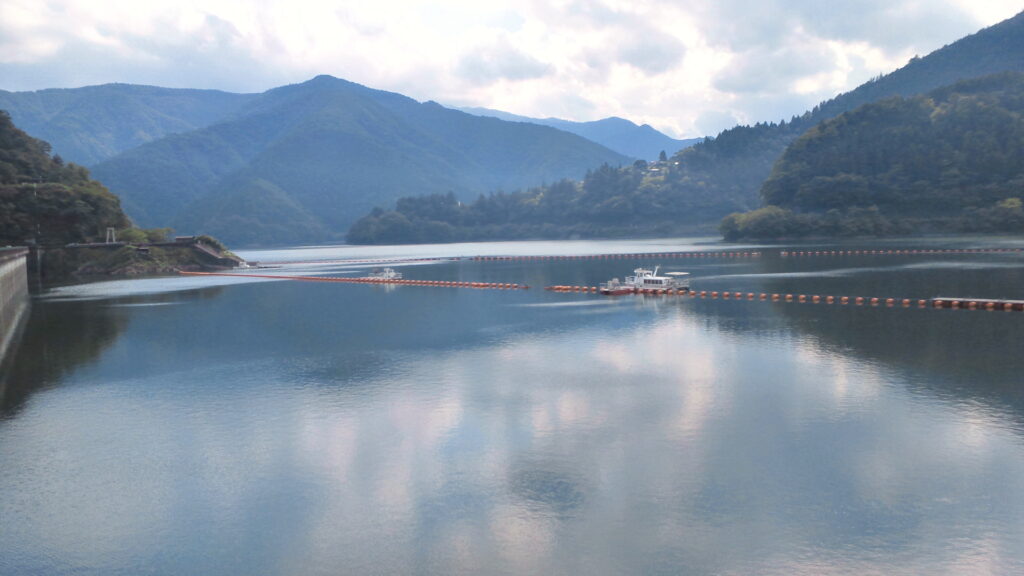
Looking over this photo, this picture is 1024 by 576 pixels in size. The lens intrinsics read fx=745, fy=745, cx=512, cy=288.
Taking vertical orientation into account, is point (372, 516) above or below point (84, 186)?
below

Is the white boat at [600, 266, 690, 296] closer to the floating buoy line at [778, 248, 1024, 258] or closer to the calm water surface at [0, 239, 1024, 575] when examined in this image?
the calm water surface at [0, 239, 1024, 575]

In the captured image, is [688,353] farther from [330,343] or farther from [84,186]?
[84,186]

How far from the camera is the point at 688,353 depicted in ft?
173

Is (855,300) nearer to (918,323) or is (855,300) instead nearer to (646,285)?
(918,323)

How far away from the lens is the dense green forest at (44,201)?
144 m

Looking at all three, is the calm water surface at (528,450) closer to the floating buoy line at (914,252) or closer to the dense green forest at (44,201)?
the dense green forest at (44,201)

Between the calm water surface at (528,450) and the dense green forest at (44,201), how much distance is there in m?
95.6

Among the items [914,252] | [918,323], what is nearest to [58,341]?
[918,323]

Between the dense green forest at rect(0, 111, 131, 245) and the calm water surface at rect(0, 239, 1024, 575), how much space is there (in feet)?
314

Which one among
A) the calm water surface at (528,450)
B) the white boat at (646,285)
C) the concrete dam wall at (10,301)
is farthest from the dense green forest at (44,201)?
the white boat at (646,285)

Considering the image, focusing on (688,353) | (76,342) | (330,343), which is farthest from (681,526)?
(76,342)

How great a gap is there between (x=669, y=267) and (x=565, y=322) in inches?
3102

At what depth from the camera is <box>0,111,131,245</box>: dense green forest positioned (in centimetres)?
14400

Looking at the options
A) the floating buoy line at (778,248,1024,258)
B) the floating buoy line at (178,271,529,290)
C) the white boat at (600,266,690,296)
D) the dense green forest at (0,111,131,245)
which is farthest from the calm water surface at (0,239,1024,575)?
the floating buoy line at (778,248,1024,258)
